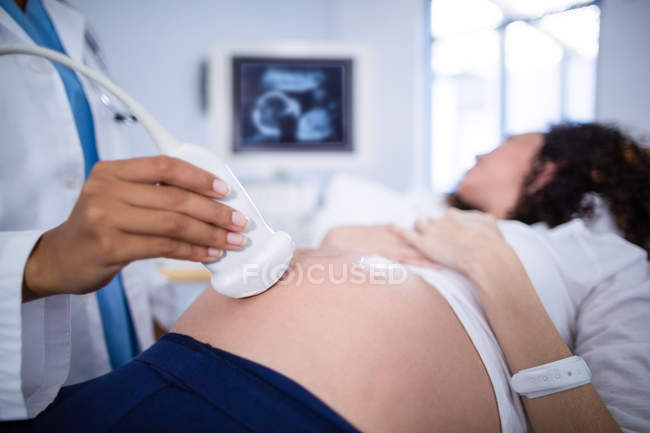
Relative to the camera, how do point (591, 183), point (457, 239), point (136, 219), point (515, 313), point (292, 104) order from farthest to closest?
1. point (292, 104)
2. point (591, 183)
3. point (457, 239)
4. point (515, 313)
5. point (136, 219)

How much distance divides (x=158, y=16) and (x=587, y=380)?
2331 mm

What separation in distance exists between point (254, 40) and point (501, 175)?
1.75 m

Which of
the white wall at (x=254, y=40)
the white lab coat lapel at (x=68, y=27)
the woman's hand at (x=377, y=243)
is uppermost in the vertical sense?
the white wall at (x=254, y=40)


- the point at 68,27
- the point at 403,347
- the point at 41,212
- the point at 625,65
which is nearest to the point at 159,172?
the point at 403,347

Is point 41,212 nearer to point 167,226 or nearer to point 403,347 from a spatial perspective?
point 167,226

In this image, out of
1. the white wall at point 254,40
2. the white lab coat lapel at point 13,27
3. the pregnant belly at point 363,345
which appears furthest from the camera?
the white wall at point 254,40

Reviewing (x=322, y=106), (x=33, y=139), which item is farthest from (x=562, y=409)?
(x=322, y=106)

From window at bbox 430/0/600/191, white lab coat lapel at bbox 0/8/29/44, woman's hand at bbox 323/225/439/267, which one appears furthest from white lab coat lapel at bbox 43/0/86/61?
window at bbox 430/0/600/191

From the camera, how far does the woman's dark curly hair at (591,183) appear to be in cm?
94

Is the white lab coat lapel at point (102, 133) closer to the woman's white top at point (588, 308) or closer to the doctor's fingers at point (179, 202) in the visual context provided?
the doctor's fingers at point (179, 202)

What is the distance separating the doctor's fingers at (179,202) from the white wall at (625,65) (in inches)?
59.2

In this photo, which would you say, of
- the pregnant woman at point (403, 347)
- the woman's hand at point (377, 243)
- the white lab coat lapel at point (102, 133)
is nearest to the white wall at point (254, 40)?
the white lab coat lapel at point (102, 133)

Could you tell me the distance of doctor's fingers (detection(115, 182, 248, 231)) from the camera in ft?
1.04

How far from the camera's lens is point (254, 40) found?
2184 millimetres
